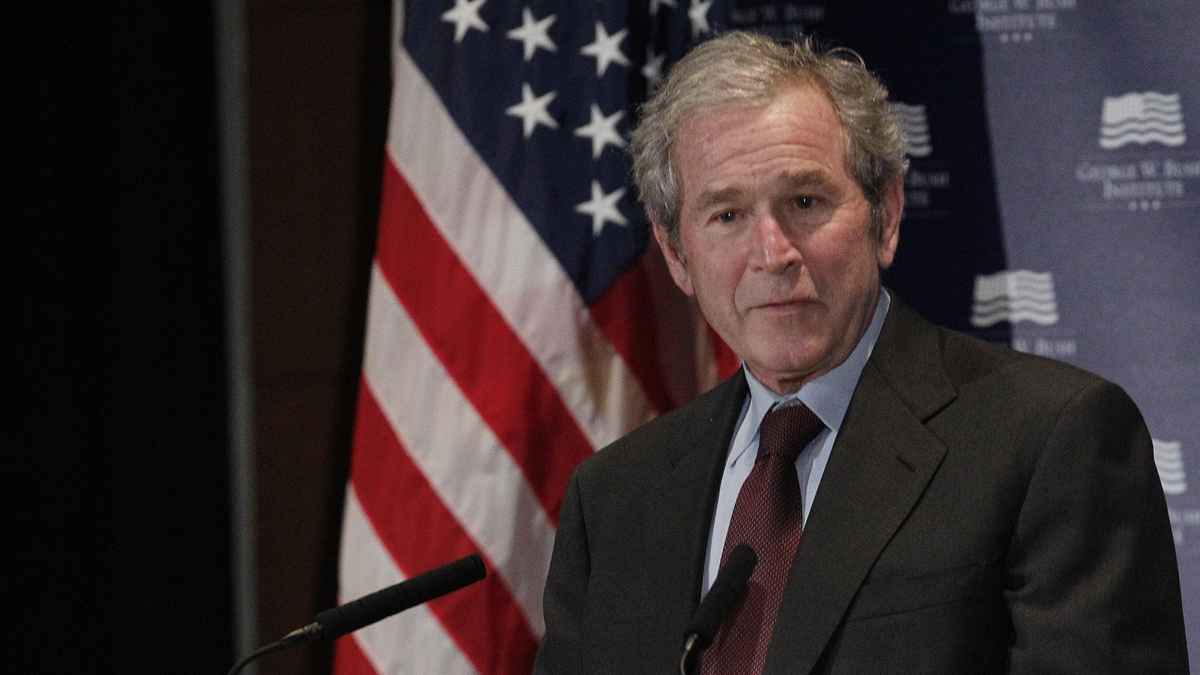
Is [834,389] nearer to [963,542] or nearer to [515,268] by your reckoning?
[963,542]

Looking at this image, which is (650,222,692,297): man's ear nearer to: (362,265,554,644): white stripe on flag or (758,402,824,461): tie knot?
(758,402,824,461): tie knot

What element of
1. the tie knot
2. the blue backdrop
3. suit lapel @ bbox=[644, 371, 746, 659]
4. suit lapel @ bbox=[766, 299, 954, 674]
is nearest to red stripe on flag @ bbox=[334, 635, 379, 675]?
suit lapel @ bbox=[644, 371, 746, 659]

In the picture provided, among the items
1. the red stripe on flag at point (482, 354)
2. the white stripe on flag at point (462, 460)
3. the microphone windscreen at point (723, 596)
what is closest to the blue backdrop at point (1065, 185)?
the red stripe on flag at point (482, 354)

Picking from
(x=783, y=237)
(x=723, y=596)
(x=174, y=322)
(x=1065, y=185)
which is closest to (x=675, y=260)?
(x=783, y=237)

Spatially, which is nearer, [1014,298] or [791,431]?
[791,431]

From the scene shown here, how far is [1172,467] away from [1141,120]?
0.65 m

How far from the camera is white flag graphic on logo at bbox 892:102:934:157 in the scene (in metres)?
3.05

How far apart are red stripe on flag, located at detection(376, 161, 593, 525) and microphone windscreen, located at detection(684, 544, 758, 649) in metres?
1.33

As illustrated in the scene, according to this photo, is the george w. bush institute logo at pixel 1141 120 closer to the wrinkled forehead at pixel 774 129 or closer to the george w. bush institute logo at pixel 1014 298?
the george w. bush institute logo at pixel 1014 298

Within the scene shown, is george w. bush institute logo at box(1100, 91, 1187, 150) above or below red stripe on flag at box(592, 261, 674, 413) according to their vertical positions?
below

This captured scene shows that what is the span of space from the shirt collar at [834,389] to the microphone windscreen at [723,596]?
26 centimetres

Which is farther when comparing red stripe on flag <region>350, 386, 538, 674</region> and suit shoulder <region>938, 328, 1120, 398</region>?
red stripe on flag <region>350, 386, 538, 674</region>

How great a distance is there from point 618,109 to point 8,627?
5.55 ft

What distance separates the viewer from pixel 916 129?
3.06m
